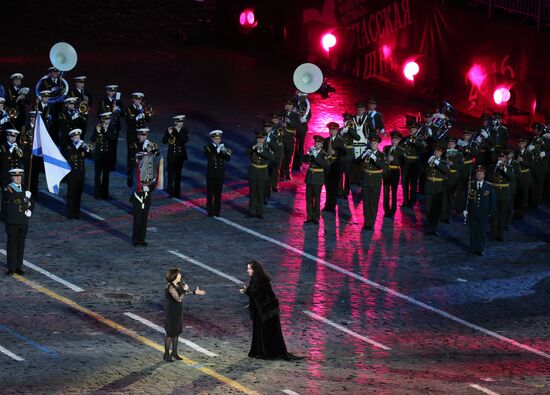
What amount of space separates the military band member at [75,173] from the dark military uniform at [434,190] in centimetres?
745

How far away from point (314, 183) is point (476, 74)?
13374mm

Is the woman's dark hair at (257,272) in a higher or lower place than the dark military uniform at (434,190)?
lower

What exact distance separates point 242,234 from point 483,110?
14635mm

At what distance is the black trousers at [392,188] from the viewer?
3481cm

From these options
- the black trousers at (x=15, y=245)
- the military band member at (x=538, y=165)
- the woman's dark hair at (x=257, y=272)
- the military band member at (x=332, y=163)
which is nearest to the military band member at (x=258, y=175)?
the military band member at (x=332, y=163)

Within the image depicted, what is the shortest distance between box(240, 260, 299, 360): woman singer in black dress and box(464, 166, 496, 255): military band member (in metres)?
8.62

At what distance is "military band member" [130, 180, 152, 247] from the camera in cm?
3066

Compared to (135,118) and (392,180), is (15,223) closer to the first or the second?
(135,118)

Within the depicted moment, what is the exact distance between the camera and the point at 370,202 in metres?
33.6

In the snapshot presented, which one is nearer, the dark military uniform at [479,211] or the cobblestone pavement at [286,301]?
the cobblestone pavement at [286,301]

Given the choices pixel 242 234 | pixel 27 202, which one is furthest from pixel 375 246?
pixel 27 202

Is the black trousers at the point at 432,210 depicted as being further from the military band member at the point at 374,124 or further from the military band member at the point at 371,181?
the military band member at the point at 374,124

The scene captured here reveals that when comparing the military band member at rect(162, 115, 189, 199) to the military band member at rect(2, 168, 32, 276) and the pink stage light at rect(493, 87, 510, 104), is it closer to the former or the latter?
the military band member at rect(2, 168, 32, 276)

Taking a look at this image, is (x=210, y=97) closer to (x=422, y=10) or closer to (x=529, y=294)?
(x=422, y=10)
